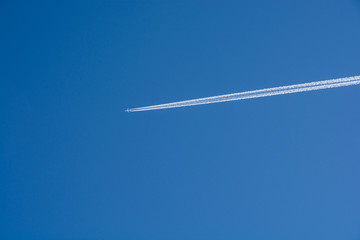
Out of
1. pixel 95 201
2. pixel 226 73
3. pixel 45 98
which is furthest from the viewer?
pixel 45 98

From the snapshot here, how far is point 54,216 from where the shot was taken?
10.0 feet

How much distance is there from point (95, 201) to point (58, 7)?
2.15 meters

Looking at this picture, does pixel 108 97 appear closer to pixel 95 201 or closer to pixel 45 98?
pixel 45 98

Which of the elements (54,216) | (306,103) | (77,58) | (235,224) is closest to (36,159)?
(54,216)

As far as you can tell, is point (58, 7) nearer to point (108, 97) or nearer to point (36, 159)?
point (108, 97)

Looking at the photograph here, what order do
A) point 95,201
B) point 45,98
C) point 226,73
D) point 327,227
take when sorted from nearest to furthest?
point 327,227, point 226,73, point 95,201, point 45,98

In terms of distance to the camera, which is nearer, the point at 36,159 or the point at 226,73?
the point at 226,73

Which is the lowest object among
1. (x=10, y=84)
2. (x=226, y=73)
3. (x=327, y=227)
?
(x=327, y=227)

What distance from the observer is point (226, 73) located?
2.76 meters

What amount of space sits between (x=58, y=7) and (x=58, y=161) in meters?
1.69

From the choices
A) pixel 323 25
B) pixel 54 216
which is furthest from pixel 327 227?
pixel 54 216

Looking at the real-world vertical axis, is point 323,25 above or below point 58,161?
above

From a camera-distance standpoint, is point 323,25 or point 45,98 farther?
point 45,98

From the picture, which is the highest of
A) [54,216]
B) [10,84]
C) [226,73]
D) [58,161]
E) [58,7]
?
[58,7]
